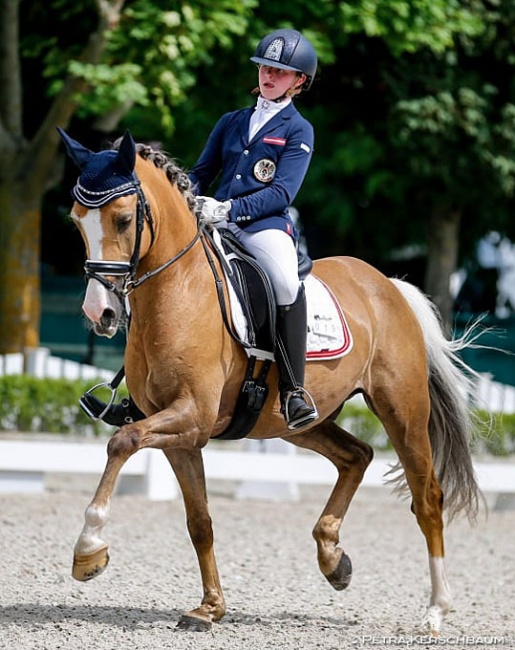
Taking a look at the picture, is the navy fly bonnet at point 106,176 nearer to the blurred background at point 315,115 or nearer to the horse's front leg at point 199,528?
the horse's front leg at point 199,528

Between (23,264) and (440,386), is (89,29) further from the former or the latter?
(440,386)

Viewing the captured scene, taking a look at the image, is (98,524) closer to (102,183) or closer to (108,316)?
(108,316)

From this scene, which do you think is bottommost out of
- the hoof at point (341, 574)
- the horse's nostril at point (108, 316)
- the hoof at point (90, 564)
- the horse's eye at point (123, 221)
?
the hoof at point (341, 574)

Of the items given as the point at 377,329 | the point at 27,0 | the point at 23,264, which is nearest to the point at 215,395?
the point at 377,329

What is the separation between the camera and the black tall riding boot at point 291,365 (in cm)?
671

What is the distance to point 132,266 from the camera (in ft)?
19.9

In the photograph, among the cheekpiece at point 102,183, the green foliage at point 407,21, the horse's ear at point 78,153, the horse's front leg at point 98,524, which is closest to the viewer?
the horse's front leg at point 98,524

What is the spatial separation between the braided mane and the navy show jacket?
241 mm

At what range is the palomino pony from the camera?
5930mm

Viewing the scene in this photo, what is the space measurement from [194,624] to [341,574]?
3.48 ft

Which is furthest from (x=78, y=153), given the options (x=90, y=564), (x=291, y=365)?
(x=90, y=564)

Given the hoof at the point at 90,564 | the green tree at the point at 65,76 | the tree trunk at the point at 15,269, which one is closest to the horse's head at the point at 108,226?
the hoof at the point at 90,564

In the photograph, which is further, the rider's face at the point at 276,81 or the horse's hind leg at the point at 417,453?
the horse's hind leg at the point at 417,453

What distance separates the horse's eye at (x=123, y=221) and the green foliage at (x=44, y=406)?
872 centimetres
